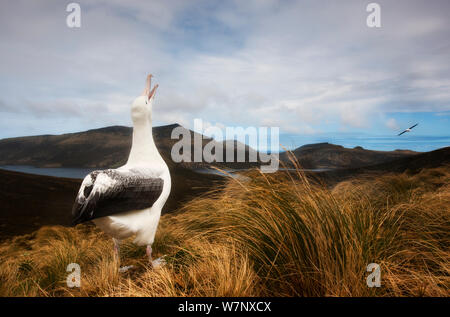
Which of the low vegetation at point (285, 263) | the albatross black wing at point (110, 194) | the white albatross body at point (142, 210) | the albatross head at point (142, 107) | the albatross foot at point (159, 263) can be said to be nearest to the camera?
the low vegetation at point (285, 263)

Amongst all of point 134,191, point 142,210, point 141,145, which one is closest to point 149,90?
point 141,145

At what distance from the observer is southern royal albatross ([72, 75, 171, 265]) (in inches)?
109

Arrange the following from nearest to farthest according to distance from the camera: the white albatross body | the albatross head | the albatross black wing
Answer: the albatross black wing
the white albatross body
the albatross head

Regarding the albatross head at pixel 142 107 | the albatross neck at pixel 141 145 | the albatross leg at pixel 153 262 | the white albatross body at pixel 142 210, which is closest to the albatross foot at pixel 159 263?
the albatross leg at pixel 153 262

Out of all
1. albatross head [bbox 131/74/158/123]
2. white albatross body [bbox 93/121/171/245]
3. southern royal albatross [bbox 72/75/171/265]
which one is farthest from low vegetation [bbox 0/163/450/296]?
albatross head [bbox 131/74/158/123]

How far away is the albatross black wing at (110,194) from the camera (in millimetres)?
2738

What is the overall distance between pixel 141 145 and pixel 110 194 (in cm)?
89

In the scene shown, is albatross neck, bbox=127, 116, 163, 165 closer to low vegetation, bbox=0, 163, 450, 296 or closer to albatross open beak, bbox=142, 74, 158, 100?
albatross open beak, bbox=142, 74, 158, 100

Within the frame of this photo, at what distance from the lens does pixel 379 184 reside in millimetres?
6633

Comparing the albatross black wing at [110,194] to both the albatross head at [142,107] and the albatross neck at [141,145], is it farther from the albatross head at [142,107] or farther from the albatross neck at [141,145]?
the albatross head at [142,107]

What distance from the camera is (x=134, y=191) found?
9.94ft
